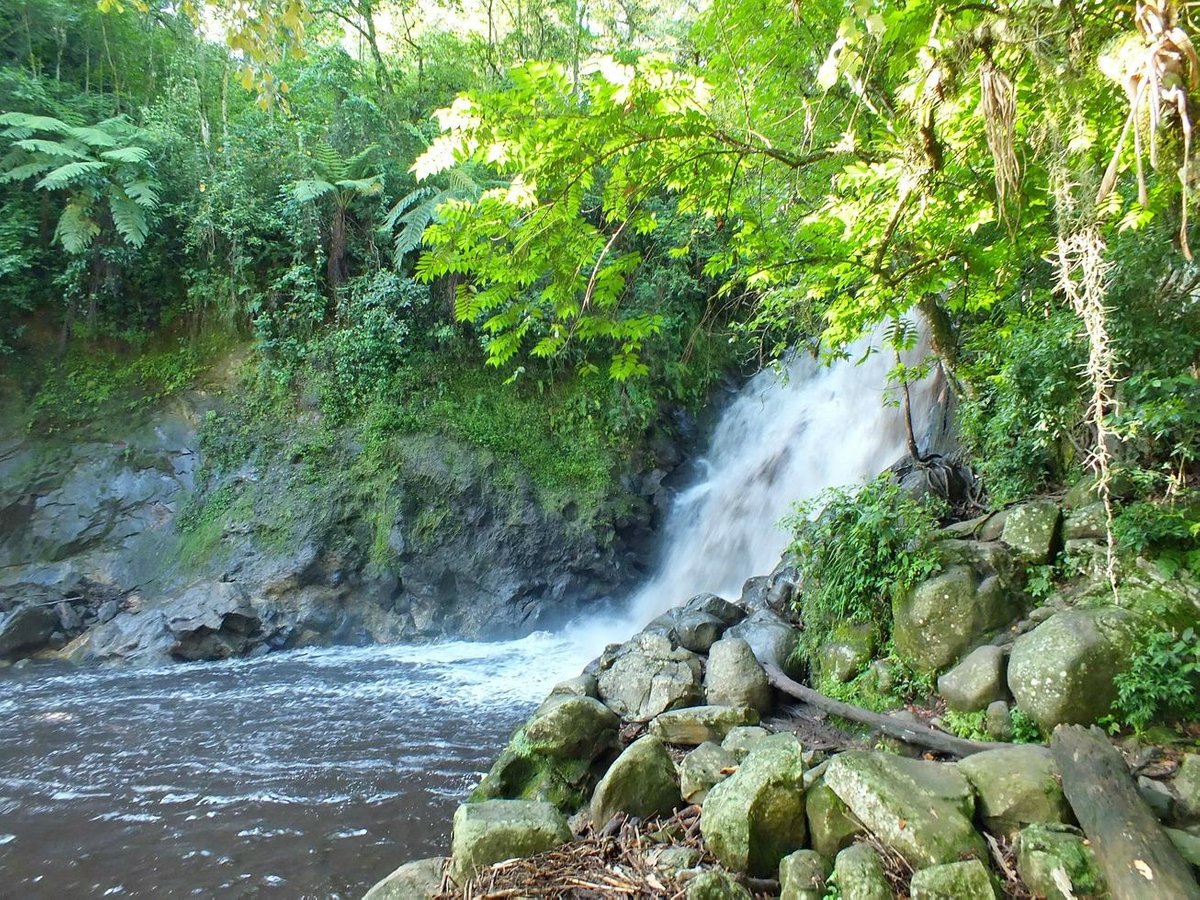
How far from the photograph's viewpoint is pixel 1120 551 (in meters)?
4.21

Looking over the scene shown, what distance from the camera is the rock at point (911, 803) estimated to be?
9.36 feet

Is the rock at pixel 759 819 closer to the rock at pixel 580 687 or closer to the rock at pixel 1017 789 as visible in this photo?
the rock at pixel 1017 789

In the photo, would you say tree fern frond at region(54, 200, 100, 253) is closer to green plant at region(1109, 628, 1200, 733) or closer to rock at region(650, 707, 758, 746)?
rock at region(650, 707, 758, 746)

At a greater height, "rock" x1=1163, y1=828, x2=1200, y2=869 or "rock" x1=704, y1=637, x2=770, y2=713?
"rock" x1=1163, y1=828, x2=1200, y2=869

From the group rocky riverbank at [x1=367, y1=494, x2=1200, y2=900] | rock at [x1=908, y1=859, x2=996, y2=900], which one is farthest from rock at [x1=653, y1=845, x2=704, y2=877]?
rock at [x1=908, y1=859, x2=996, y2=900]

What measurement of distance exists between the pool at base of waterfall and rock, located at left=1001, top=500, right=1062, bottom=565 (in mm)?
4758

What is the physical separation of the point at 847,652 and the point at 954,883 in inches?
107

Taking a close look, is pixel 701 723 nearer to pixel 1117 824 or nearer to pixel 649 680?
pixel 649 680

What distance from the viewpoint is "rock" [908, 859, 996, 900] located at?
262 cm

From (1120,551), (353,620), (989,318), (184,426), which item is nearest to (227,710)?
(353,620)

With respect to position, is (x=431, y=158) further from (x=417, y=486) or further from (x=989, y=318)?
(x=417, y=486)

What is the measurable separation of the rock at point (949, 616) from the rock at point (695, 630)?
2.04 metres

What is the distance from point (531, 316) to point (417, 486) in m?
8.48

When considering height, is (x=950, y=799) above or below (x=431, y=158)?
below
